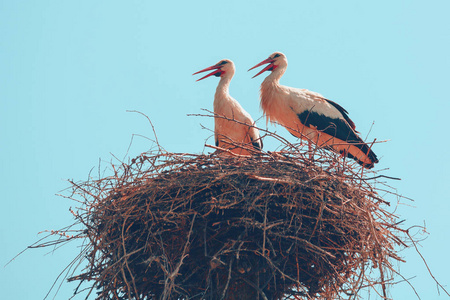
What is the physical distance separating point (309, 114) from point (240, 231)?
303 cm

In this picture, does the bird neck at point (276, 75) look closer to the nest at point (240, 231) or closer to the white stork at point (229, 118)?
the white stork at point (229, 118)

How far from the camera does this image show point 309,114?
753 cm

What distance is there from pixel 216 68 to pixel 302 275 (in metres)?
3.92

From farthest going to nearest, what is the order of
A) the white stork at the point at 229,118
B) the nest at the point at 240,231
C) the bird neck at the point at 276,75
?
the bird neck at the point at 276,75 < the white stork at the point at 229,118 < the nest at the point at 240,231

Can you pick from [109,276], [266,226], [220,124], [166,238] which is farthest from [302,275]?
[220,124]

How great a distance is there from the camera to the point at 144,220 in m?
4.80

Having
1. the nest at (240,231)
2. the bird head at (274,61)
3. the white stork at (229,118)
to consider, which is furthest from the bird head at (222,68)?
the nest at (240,231)

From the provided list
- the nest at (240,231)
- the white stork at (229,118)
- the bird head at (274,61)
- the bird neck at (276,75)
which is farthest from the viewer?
the bird head at (274,61)

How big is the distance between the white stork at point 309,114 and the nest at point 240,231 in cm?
261

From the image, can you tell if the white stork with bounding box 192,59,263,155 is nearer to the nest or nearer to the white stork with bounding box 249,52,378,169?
the white stork with bounding box 249,52,378,169

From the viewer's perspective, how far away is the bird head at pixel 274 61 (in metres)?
8.15

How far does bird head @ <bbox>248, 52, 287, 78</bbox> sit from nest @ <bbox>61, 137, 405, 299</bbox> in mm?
3292

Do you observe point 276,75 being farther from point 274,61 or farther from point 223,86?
point 223,86

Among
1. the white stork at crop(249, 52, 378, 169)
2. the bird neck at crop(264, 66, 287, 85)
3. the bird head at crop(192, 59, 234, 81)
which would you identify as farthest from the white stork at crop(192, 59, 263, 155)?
the bird neck at crop(264, 66, 287, 85)
